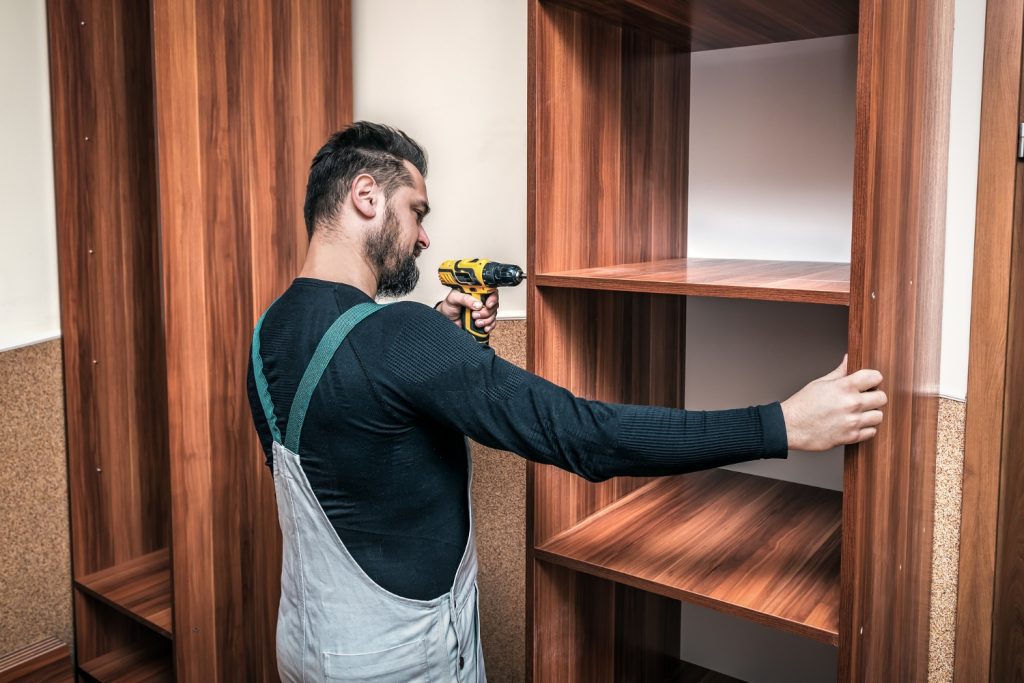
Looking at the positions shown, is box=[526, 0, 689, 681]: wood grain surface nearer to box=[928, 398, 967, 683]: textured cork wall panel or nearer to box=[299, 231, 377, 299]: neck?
box=[299, 231, 377, 299]: neck

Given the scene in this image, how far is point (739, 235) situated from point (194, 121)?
1.18m

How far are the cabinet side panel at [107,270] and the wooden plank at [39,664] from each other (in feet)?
0.45

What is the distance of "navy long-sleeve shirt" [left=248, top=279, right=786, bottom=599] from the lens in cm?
113

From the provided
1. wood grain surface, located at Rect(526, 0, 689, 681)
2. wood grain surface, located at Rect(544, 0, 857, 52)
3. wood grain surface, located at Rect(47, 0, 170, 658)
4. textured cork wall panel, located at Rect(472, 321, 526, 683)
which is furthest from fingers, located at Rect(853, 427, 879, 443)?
wood grain surface, located at Rect(47, 0, 170, 658)

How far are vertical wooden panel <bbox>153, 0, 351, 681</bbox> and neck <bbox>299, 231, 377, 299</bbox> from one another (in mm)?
598

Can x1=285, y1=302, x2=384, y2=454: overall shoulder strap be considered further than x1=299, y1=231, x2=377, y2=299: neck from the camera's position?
No

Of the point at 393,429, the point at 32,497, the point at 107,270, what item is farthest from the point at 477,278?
the point at 32,497

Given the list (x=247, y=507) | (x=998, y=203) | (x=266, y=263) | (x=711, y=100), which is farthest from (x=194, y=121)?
(x=998, y=203)

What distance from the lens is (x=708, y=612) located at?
1860 millimetres

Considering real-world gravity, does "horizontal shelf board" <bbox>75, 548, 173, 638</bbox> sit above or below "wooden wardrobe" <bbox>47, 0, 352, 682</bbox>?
below

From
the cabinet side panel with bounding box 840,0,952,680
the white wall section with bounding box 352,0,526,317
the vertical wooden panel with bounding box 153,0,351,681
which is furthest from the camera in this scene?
the white wall section with bounding box 352,0,526,317

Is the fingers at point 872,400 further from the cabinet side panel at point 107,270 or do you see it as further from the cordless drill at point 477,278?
Answer: the cabinet side panel at point 107,270

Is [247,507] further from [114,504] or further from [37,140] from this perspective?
[37,140]

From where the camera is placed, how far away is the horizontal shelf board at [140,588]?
7.00ft
